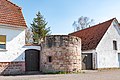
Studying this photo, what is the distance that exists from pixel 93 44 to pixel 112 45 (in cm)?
287

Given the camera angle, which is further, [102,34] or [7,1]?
[102,34]

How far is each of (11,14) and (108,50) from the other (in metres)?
14.3

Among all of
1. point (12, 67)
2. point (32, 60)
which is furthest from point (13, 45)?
point (32, 60)

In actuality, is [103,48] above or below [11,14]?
below

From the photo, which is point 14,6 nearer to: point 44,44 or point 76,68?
point 44,44

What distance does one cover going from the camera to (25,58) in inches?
849

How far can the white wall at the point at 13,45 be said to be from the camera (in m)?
19.7

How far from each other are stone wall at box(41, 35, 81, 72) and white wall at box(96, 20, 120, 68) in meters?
7.33

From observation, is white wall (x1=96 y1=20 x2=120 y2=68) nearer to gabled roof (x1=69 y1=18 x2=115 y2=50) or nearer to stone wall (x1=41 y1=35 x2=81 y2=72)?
gabled roof (x1=69 y1=18 x2=115 y2=50)

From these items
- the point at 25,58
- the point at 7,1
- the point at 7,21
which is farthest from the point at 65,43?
the point at 7,1

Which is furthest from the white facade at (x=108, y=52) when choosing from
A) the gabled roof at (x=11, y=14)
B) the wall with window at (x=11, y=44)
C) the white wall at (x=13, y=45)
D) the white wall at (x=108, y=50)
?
the gabled roof at (x=11, y=14)

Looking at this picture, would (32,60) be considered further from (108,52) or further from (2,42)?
(108,52)

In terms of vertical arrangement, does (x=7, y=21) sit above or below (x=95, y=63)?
above

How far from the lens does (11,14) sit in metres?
21.4
